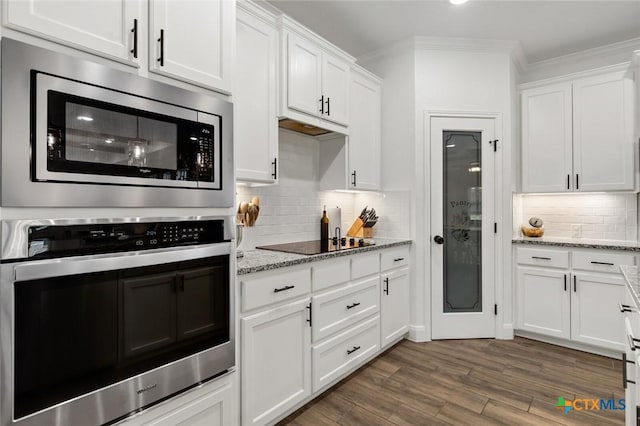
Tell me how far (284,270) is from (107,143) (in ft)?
3.71

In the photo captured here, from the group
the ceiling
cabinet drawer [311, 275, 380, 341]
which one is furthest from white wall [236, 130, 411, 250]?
the ceiling

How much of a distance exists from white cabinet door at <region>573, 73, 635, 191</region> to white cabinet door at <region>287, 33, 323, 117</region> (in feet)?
8.43

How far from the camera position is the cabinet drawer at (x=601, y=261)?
2919mm

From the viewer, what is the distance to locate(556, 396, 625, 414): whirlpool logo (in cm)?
223

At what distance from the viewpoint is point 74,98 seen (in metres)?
1.14

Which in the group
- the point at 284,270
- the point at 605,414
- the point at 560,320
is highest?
the point at 284,270

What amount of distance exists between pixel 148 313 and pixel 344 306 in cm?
146

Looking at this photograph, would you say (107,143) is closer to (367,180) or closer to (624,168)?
(367,180)

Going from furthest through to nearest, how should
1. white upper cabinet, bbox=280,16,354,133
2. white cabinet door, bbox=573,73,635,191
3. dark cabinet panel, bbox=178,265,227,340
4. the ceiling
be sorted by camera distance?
white cabinet door, bbox=573,73,635,191 < the ceiling < white upper cabinet, bbox=280,16,354,133 < dark cabinet panel, bbox=178,265,227,340

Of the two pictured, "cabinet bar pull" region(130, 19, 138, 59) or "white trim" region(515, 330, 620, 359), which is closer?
"cabinet bar pull" region(130, 19, 138, 59)

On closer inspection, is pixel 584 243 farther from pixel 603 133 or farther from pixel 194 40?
pixel 194 40

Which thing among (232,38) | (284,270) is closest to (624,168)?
(284,270)

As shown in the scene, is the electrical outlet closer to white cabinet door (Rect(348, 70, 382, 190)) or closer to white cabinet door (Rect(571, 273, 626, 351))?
white cabinet door (Rect(571, 273, 626, 351))

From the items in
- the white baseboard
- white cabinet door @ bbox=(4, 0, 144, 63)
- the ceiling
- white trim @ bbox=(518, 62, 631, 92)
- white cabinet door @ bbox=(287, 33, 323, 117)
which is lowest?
the white baseboard
